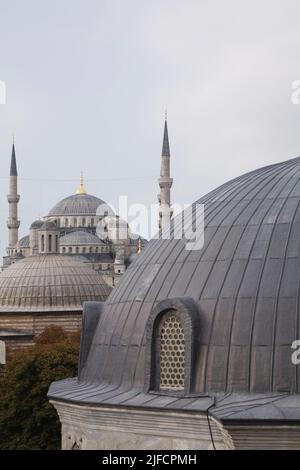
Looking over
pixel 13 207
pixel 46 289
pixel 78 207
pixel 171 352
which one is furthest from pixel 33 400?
pixel 78 207

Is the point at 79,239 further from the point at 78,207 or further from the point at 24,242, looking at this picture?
the point at 24,242

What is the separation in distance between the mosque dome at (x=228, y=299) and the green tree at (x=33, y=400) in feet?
49.3

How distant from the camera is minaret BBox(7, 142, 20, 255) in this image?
374 feet

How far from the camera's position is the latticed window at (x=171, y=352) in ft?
54.2

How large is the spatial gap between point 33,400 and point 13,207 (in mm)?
78616

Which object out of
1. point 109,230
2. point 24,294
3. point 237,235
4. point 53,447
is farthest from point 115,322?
point 109,230

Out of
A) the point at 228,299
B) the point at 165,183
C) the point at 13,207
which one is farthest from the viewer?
the point at 13,207

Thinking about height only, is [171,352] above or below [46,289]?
below

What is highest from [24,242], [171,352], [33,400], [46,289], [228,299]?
[24,242]

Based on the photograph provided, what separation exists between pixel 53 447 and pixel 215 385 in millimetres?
17015

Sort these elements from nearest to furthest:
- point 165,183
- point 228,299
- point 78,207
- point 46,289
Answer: point 228,299, point 46,289, point 165,183, point 78,207

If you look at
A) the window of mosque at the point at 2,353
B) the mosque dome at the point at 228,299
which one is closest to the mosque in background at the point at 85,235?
the window of mosque at the point at 2,353

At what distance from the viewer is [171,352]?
16.6 metres

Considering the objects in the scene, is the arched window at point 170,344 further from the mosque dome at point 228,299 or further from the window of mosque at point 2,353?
the window of mosque at point 2,353
